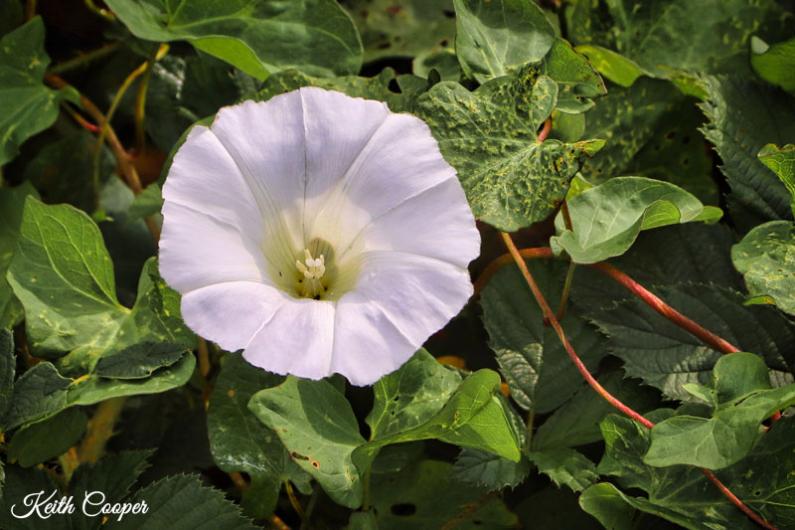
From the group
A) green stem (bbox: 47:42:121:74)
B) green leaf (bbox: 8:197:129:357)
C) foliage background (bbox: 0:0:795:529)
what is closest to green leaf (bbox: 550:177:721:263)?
foliage background (bbox: 0:0:795:529)

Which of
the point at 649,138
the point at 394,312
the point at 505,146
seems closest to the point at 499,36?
the point at 505,146

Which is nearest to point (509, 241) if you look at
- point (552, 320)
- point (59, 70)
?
point (552, 320)

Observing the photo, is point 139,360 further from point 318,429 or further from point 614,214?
point 614,214

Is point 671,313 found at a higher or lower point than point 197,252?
lower

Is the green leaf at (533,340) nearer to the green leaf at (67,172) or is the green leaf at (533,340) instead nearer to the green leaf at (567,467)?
the green leaf at (567,467)

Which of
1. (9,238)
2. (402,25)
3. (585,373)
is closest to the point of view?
(585,373)
